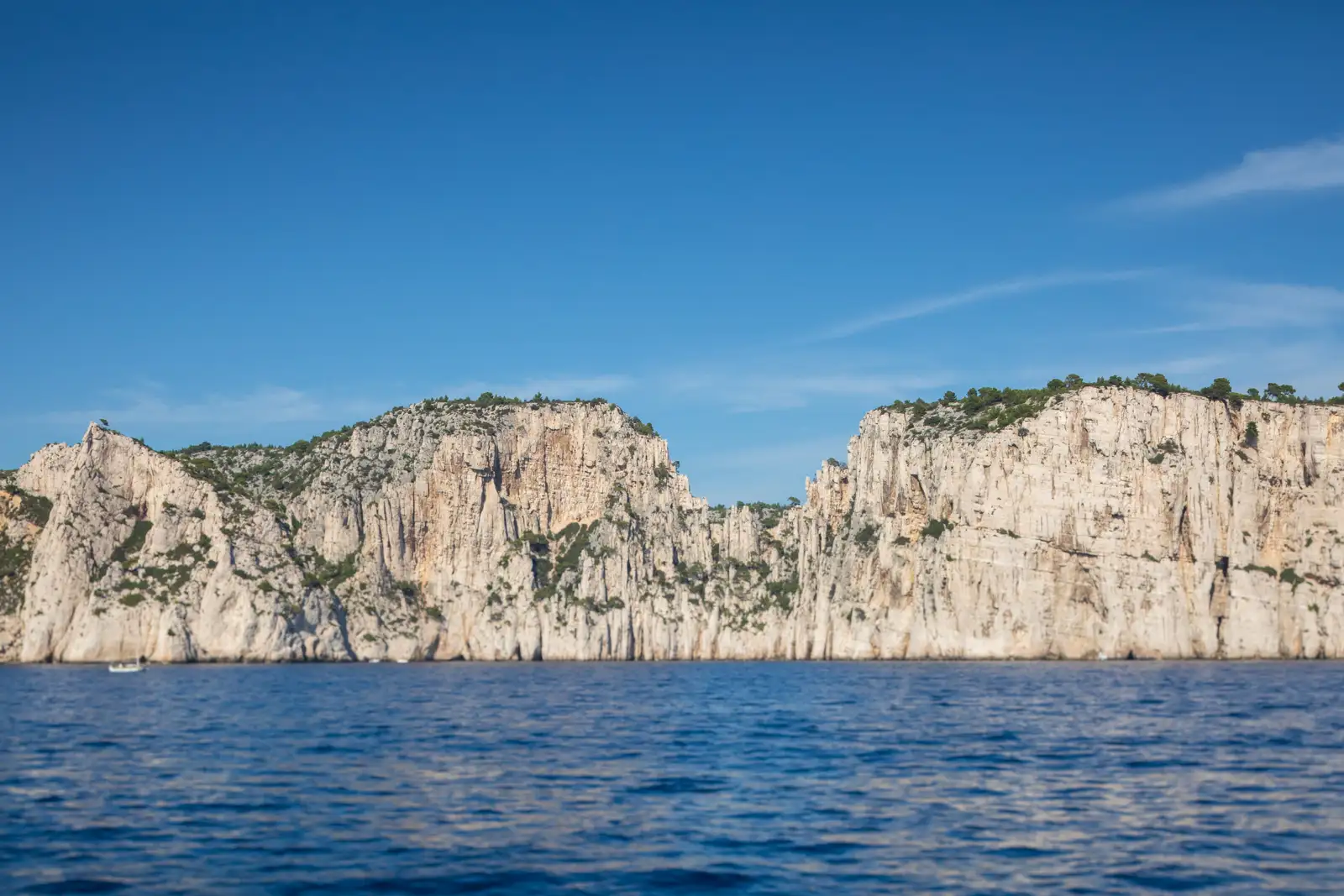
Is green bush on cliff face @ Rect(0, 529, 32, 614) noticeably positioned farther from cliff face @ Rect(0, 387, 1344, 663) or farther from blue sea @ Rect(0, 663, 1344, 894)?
blue sea @ Rect(0, 663, 1344, 894)

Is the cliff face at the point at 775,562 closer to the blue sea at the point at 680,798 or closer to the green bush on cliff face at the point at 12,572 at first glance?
the green bush on cliff face at the point at 12,572

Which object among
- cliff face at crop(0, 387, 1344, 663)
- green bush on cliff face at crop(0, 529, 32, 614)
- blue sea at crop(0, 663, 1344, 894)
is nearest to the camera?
blue sea at crop(0, 663, 1344, 894)

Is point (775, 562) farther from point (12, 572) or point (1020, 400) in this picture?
point (12, 572)

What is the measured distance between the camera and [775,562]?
199875 mm

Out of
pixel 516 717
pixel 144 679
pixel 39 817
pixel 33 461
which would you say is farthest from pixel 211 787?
pixel 33 461

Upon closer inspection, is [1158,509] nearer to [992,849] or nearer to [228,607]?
[228,607]

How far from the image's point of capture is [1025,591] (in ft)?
511

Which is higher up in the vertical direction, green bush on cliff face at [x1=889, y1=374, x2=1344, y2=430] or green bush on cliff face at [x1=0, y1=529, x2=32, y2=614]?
green bush on cliff face at [x1=889, y1=374, x2=1344, y2=430]

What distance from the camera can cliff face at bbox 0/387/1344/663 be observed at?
505 feet

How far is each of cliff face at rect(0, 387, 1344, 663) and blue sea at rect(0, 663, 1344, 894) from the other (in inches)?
3373

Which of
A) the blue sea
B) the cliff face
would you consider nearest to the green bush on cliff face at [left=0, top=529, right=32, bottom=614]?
the cliff face

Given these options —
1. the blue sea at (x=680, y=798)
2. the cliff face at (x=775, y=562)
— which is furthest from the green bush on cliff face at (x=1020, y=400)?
the blue sea at (x=680, y=798)

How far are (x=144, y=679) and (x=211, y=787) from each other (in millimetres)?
81932

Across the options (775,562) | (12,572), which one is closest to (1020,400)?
(775,562)
